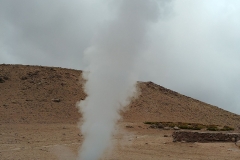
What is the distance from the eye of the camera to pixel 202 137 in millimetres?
26531

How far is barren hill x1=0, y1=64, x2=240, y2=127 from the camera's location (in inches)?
1679

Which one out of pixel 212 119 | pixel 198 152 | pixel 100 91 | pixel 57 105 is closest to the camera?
pixel 100 91

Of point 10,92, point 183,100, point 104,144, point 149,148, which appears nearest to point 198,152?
point 149,148

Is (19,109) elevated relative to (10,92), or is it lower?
lower

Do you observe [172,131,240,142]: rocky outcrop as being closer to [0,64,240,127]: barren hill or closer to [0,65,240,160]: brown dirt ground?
[0,65,240,160]: brown dirt ground

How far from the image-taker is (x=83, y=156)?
565 inches

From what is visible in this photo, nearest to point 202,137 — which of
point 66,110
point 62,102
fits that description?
point 66,110

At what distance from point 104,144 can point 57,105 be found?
108 ft

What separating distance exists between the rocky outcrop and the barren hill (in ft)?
58.9

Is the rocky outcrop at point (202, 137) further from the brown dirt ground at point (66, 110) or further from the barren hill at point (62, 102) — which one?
the barren hill at point (62, 102)

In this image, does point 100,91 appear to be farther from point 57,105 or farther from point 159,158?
point 57,105

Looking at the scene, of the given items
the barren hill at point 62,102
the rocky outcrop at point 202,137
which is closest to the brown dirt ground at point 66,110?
the barren hill at point 62,102

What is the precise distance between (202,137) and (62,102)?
2583 centimetres

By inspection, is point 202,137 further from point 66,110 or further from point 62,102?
point 62,102
